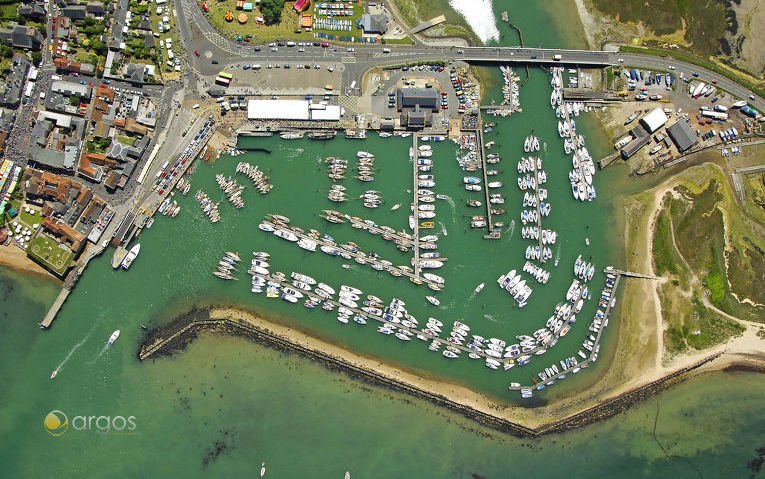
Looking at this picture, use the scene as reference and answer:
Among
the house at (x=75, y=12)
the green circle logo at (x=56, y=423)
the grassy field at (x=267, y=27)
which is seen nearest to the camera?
the green circle logo at (x=56, y=423)

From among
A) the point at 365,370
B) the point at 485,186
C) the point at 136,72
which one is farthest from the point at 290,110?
the point at 365,370

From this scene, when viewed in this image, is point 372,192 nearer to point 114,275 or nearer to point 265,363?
point 265,363

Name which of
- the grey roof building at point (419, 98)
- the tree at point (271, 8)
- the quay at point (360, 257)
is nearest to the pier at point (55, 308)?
the quay at point (360, 257)

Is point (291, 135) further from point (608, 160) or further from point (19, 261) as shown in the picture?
point (608, 160)

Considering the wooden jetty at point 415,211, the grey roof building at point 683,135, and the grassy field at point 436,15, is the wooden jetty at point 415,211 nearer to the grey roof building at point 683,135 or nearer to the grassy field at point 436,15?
the grassy field at point 436,15

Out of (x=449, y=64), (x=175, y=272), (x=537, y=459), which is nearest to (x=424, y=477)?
(x=537, y=459)

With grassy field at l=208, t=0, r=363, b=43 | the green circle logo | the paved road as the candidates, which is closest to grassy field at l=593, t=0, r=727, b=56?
the paved road

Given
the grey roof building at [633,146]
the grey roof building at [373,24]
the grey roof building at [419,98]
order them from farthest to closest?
the grey roof building at [373,24] → the grey roof building at [633,146] → the grey roof building at [419,98]
